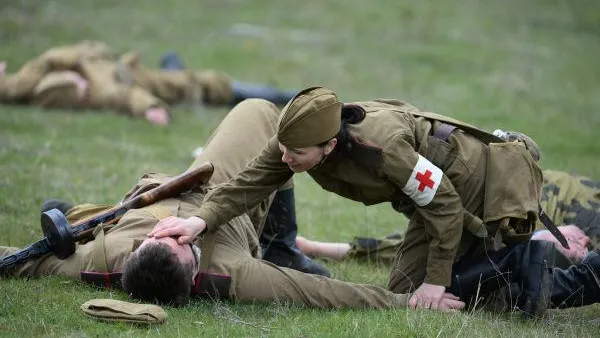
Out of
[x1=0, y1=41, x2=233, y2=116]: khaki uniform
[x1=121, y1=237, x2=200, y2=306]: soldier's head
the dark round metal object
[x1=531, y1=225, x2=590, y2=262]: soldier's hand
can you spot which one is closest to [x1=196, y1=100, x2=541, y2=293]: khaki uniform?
[x1=121, y1=237, x2=200, y2=306]: soldier's head

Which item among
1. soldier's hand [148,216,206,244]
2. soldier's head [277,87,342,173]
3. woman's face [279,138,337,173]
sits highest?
soldier's head [277,87,342,173]

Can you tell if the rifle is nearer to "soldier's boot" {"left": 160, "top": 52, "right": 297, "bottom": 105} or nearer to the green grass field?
the green grass field

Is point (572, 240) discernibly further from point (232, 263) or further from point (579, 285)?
point (232, 263)

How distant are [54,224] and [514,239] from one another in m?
2.80

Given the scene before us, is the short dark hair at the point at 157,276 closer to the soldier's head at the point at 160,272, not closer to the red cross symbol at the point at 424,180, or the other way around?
the soldier's head at the point at 160,272

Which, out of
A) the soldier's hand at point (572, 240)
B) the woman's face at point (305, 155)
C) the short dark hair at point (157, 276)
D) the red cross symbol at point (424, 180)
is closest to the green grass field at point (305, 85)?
the short dark hair at point (157, 276)

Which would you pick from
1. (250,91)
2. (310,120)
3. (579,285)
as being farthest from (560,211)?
(250,91)

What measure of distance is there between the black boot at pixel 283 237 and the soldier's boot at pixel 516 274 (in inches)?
45.4

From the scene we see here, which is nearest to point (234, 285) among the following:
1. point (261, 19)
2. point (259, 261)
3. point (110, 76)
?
point (259, 261)

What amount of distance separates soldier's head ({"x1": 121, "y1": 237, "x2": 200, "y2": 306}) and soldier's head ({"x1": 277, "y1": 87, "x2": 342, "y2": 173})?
820mm

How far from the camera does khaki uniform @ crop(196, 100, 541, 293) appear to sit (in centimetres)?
559

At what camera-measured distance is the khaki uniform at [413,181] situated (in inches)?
220

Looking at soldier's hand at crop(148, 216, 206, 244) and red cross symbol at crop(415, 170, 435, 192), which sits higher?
red cross symbol at crop(415, 170, 435, 192)

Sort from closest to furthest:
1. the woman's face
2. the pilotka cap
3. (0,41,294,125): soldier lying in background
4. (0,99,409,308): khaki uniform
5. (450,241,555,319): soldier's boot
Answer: the pilotka cap < the woman's face < (0,99,409,308): khaki uniform < (450,241,555,319): soldier's boot < (0,41,294,125): soldier lying in background
